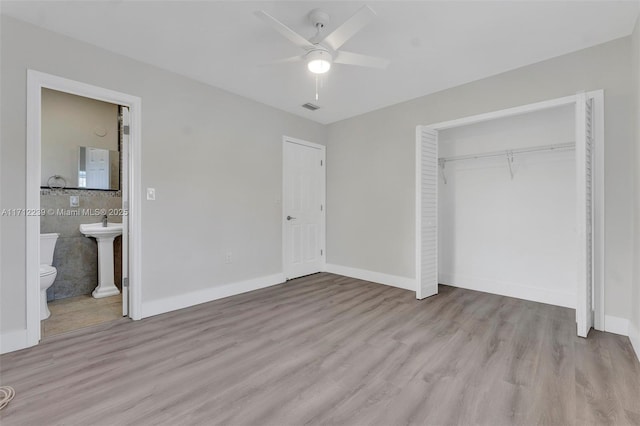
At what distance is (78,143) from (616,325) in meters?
6.33

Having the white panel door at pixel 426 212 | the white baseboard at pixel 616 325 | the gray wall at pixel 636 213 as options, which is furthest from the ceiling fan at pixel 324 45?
the white baseboard at pixel 616 325

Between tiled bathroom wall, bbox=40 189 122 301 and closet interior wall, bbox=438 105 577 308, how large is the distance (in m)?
4.81

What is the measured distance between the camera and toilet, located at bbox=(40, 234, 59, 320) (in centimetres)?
288

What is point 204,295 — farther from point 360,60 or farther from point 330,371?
point 360,60

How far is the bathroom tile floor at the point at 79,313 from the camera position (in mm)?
2762

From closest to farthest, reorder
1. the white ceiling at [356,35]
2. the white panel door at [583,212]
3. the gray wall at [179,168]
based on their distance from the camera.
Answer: the white ceiling at [356,35] → the gray wall at [179,168] → the white panel door at [583,212]

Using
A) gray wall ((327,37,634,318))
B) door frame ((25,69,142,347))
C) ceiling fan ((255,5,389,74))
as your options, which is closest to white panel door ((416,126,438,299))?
gray wall ((327,37,634,318))

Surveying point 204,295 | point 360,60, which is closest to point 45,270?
point 204,295

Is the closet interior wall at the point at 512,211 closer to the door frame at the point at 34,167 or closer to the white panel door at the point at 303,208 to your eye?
the white panel door at the point at 303,208

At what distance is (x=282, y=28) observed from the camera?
1.95 meters

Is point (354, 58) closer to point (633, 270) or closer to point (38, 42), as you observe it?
point (38, 42)

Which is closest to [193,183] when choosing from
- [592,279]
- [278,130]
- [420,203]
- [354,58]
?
[278,130]

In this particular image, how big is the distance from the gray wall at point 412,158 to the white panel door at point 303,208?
20 cm

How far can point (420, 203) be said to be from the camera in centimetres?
356
